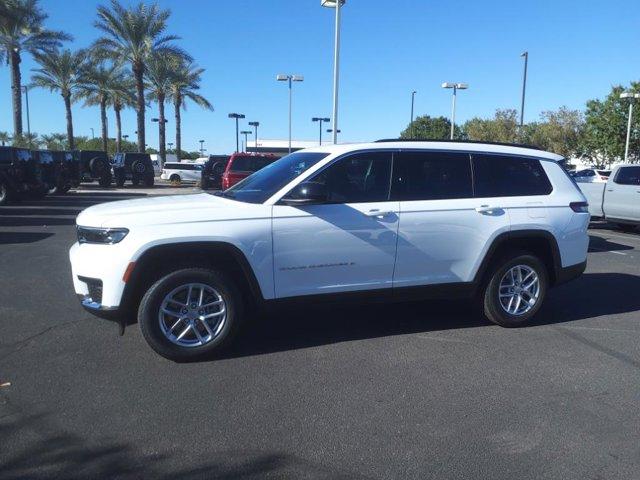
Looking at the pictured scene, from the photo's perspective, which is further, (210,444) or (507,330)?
(507,330)

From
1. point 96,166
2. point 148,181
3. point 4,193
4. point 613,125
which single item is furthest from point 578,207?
point 613,125

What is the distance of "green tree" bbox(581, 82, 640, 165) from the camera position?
34547mm

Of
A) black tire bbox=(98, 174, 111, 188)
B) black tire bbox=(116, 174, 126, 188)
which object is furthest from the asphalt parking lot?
black tire bbox=(116, 174, 126, 188)

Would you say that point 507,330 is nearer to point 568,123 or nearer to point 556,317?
point 556,317

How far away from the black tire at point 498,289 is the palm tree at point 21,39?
28295mm

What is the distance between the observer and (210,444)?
11.8ft

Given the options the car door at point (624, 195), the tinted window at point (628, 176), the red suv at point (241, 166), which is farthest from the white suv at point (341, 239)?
the red suv at point (241, 166)

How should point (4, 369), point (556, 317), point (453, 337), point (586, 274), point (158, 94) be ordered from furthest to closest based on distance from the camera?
point (158, 94), point (586, 274), point (556, 317), point (453, 337), point (4, 369)

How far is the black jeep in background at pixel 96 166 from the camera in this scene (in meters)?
30.2

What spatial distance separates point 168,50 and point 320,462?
113 ft

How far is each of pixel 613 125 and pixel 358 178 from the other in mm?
34388

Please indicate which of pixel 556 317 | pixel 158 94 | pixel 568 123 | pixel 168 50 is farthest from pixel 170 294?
pixel 568 123

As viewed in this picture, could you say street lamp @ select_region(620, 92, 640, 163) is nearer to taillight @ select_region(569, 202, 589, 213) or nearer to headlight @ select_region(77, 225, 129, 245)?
taillight @ select_region(569, 202, 589, 213)

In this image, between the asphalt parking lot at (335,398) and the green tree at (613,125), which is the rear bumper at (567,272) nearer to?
the asphalt parking lot at (335,398)
